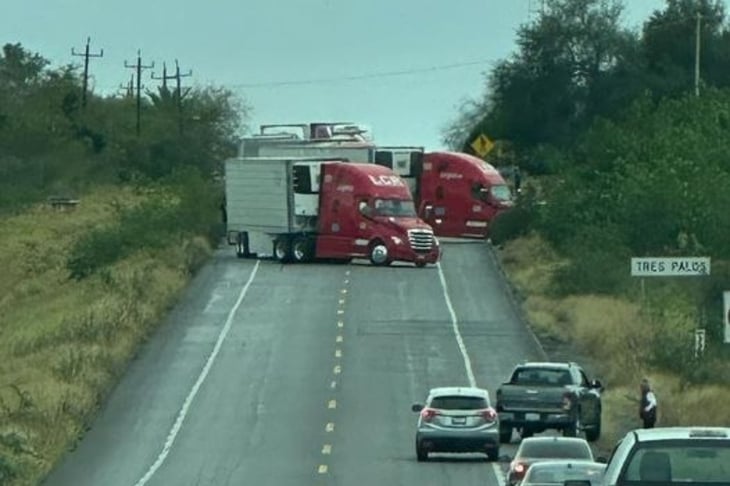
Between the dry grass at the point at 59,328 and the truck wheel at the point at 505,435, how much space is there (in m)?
8.23

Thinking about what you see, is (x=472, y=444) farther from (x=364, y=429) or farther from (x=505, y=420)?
(x=364, y=429)

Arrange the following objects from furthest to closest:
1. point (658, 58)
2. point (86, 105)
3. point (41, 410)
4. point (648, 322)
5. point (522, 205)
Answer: point (86, 105) < point (658, 58) < point (522, 205) < point (648, 322) < point (41, 410)

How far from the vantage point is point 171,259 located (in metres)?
78.7

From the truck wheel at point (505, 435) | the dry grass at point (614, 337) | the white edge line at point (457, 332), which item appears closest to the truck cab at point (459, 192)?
the dry grass at point (614, 337)

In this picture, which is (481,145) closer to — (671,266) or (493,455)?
(493,455)

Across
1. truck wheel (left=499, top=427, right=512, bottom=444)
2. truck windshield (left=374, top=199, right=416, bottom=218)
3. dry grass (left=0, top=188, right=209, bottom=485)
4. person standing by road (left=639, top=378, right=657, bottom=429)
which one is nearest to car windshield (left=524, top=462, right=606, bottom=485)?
dry grass (left=0, top=188, right=209, bottom=485)

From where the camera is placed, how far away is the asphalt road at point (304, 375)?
42344mm

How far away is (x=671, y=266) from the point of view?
4081cm

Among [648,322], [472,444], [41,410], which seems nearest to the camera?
[472,444]

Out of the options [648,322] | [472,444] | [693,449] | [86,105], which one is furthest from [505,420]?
[86,105]

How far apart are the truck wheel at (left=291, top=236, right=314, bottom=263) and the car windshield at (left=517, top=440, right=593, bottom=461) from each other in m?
45.0

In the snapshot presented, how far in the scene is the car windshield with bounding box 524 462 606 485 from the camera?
28609 millimetres

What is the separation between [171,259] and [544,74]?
3837cm

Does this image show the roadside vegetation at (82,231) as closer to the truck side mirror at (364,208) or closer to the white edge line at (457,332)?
the truck side mirror at (364,208)
